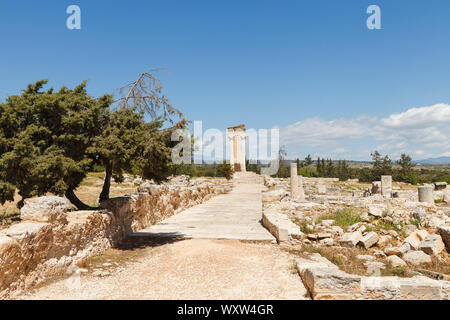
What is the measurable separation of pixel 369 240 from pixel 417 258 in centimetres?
132

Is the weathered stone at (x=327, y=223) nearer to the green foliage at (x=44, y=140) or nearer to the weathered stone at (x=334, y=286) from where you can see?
the weathered stone at (x=334, y=286)

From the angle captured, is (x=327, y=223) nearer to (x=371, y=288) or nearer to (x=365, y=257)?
→ (x=365, y=257)

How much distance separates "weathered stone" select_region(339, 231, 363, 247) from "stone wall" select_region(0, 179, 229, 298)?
20.0ft

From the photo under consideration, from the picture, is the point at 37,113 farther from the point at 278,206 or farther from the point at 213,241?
the point at 278,206

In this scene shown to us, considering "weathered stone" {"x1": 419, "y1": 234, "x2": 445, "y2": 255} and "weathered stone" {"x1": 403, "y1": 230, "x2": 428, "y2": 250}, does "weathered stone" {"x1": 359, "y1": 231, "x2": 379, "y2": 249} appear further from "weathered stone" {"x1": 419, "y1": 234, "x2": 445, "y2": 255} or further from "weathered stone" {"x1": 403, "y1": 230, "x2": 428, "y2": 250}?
"weathered stone" {"x1": 419, "y1": 234, "x2": 445, "y2": 255}

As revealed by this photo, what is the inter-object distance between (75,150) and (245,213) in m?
8.71

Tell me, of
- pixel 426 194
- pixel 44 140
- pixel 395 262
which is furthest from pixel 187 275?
pixel 426 194

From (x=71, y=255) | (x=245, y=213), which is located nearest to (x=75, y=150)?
(x=71, y=255)

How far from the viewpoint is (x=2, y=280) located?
4.17m

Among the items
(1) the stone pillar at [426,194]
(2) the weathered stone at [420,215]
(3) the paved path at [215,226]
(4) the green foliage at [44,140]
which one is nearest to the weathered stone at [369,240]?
(3) the paved path at [215,226]

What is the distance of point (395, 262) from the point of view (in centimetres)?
731

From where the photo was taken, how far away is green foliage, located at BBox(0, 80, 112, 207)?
611 centimetres

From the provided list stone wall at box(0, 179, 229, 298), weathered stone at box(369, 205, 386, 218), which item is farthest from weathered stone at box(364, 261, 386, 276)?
stone wall at box(0, 179, 229, 298)
